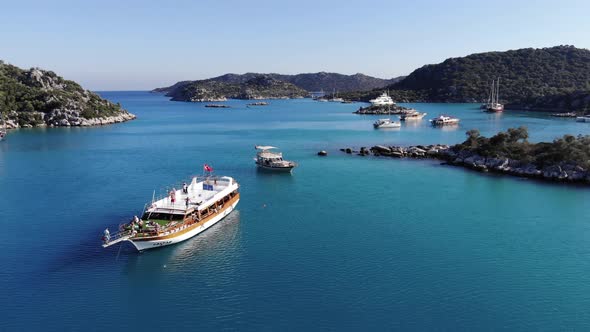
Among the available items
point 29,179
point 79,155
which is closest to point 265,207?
point 29,179

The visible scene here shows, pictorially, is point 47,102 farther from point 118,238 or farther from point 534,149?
point 534,149

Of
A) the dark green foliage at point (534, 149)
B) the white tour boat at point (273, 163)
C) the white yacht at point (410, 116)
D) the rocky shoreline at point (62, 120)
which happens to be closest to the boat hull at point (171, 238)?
the white tour boat at point (273, 163)

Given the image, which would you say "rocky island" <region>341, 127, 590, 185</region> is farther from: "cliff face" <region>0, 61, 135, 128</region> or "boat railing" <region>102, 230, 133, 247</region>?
"cliff face" <region>0, 61, 135, 128</region>

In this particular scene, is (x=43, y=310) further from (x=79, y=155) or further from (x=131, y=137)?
(x=131, y=137)

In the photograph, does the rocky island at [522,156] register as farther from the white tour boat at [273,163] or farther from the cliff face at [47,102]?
the cliff face at [47,102]

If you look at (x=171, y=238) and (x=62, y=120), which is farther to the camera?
(x=62, y=120)

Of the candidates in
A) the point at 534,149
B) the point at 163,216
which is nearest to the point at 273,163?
the point at 163,216

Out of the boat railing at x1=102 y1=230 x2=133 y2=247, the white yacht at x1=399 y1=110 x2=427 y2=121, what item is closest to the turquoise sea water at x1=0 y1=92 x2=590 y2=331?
the boat railing at x1=102 y1=230 x2=133 y2=247
